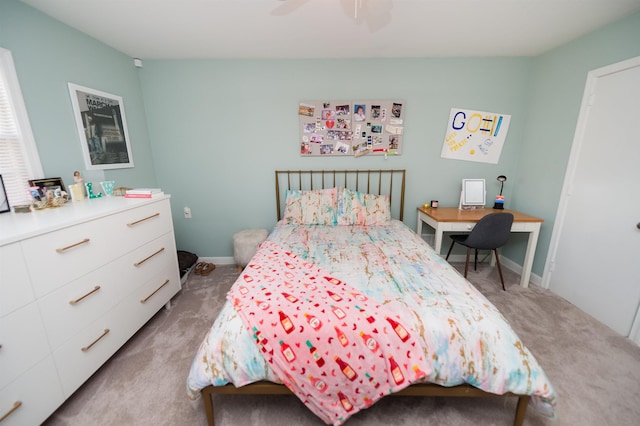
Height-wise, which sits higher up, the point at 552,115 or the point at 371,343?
the point at 552,115

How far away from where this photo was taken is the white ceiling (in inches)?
68.6

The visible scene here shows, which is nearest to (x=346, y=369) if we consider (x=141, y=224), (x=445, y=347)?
(x=445, y=347)

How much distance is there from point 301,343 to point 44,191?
2.07 meters

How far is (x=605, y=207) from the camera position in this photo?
2.06 meters

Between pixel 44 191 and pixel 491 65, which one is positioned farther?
pixel 491 65

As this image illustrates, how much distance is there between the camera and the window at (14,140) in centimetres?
162

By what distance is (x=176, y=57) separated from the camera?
2.69 m

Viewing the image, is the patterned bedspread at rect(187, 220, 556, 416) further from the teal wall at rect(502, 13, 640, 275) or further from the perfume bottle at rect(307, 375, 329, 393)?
the teal wall at rect(502, 13, 640, 275)

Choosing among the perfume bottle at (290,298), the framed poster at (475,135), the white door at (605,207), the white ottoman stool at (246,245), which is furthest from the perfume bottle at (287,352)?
the framed poster at (475,135)

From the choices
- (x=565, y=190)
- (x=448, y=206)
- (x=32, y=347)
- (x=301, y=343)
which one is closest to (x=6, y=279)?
(x=32, y=347)

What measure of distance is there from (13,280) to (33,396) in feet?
1.95

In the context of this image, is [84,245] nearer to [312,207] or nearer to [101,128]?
[101,128]

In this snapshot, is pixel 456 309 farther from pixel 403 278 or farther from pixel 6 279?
pixel 6 279

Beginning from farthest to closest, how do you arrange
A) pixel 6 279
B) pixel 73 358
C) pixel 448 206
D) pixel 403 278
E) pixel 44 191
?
pixel 448 206
pixel 44 191
pixel 403 278
pixel 73 358
pixel 6 279
